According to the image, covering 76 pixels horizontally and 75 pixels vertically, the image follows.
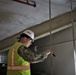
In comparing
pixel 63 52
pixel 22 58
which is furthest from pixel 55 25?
pixel 22 58

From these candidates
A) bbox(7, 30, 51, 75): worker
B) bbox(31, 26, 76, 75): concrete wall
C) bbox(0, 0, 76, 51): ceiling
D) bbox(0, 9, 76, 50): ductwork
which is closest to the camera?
bbox(7, 30, 51, 75): worker

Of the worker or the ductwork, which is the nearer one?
the worker

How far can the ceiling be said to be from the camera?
7.57 feet

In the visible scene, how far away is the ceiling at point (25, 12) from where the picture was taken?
7.57 ft

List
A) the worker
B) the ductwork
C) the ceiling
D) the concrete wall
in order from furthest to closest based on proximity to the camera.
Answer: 1. the concrete wall
2. the ductwork
3. the ceiling
4. the worker

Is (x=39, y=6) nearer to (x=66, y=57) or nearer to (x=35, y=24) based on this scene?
(x=35, y=24)

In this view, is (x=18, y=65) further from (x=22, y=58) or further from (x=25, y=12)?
(x=25, y=12)

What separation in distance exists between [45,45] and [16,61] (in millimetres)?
2345

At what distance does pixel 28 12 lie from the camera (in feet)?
8.50

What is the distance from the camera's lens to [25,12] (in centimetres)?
259

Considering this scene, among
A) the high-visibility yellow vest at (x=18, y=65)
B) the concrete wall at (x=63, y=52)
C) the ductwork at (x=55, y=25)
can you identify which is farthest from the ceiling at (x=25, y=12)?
the high-visibility yellow vest at (x=18, y=65)

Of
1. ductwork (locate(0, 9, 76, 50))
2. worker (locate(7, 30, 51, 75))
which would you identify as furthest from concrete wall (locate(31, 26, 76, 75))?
worker (locate(7, 30, 51, 75))

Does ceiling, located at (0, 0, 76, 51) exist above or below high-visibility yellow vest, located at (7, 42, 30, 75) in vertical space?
above

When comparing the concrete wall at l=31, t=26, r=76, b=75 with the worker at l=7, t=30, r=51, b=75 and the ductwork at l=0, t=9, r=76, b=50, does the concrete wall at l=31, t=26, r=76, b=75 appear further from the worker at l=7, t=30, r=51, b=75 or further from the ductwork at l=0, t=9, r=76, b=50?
the worker at l=7, t=30, r=51, b=75
